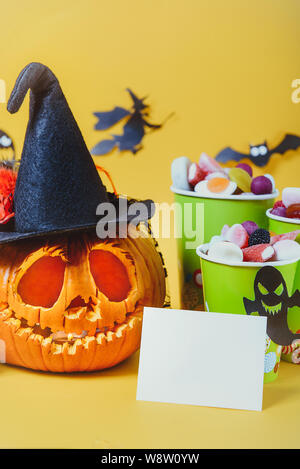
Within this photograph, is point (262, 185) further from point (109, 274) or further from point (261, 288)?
point (109, 274)

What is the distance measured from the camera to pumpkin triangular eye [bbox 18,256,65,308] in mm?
1025

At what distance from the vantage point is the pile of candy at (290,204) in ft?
3.79

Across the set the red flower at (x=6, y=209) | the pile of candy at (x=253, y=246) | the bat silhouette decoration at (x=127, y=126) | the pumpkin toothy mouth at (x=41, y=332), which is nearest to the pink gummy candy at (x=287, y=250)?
the pile of candy at (x=253, y=246)

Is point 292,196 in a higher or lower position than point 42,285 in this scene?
higher

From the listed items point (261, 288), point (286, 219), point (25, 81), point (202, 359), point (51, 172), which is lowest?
point (202, 359)

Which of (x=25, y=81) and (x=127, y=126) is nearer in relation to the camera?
(x=25, y=81)

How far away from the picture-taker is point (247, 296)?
104cm

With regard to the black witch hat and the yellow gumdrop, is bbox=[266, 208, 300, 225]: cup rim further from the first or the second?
the black witch hat

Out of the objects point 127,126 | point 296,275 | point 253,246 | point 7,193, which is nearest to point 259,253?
point 253,246

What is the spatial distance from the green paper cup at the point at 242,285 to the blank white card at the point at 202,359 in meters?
0.08

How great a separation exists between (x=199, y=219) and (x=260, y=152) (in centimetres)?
63

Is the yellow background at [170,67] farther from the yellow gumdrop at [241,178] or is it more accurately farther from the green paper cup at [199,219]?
the yellow gumdrop at [241,178]

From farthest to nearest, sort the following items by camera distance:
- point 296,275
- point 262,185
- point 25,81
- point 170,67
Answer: point 170,67 → point 262,185 → point 296,275 → point 25,81

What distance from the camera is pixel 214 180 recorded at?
1282mm
